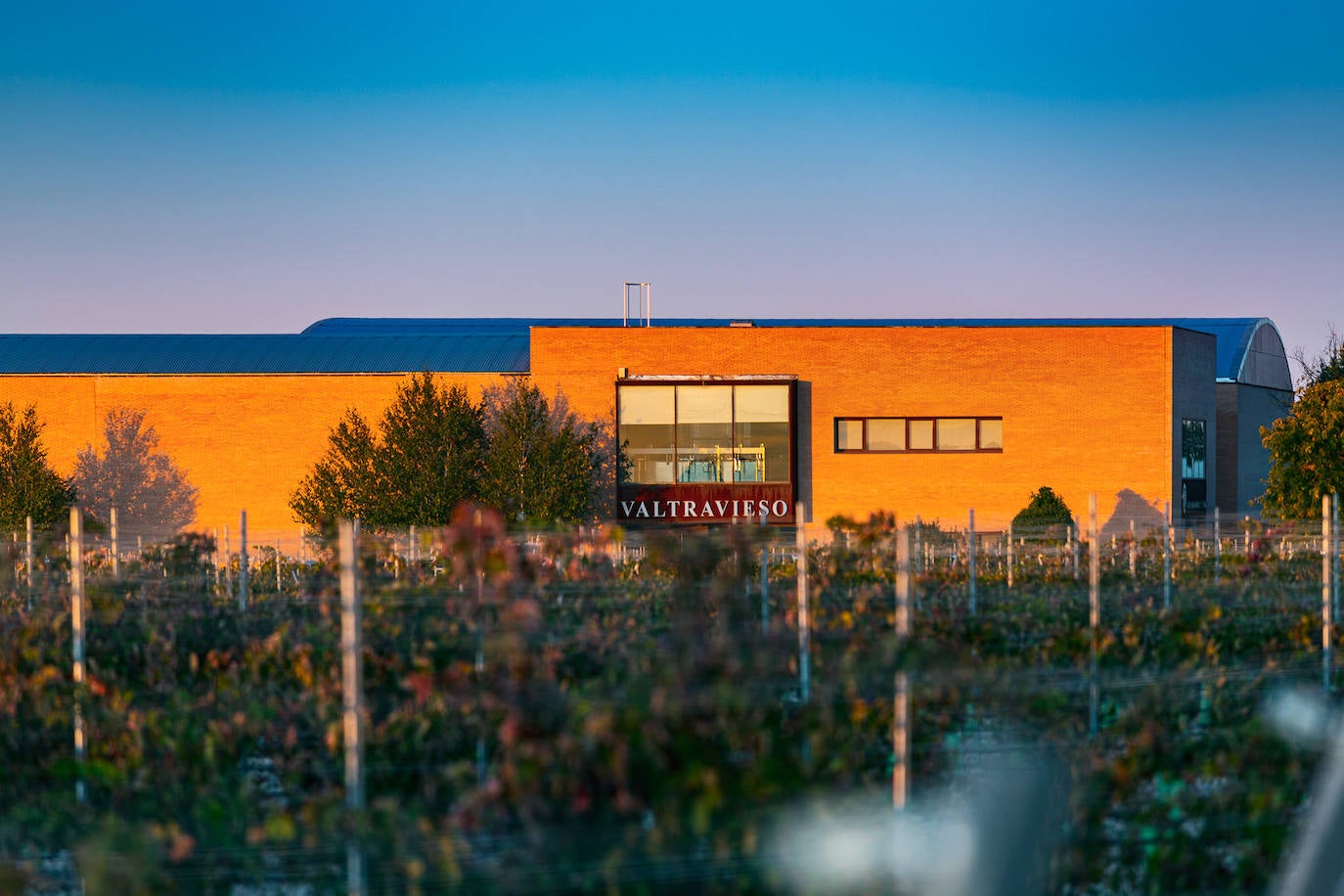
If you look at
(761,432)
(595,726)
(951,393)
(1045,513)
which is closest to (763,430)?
(761,432)

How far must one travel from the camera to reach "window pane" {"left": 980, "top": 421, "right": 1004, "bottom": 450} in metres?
32.4

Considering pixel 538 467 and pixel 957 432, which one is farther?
pixel 957 432

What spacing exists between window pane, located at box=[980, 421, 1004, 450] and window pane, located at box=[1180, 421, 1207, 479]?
498cm

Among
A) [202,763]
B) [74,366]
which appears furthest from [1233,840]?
[74,366]

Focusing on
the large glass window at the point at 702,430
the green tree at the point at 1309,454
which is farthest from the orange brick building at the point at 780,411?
the green tree at the point at 1309,454

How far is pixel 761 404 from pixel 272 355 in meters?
13.1

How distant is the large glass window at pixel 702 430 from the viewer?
3164cm

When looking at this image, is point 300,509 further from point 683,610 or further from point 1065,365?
point 683,610

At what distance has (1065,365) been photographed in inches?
1284

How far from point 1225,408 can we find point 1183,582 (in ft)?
93.7

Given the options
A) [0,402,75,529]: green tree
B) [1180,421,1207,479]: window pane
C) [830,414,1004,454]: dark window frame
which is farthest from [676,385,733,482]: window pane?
[0,402,75,529]: green tree

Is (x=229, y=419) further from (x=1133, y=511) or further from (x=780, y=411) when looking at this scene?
(x=1133, y=511)

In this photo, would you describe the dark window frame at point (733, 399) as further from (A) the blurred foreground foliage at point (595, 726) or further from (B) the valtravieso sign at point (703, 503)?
(A) the blurred foreground foliage at point (595, 726)

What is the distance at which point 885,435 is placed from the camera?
106 feet
